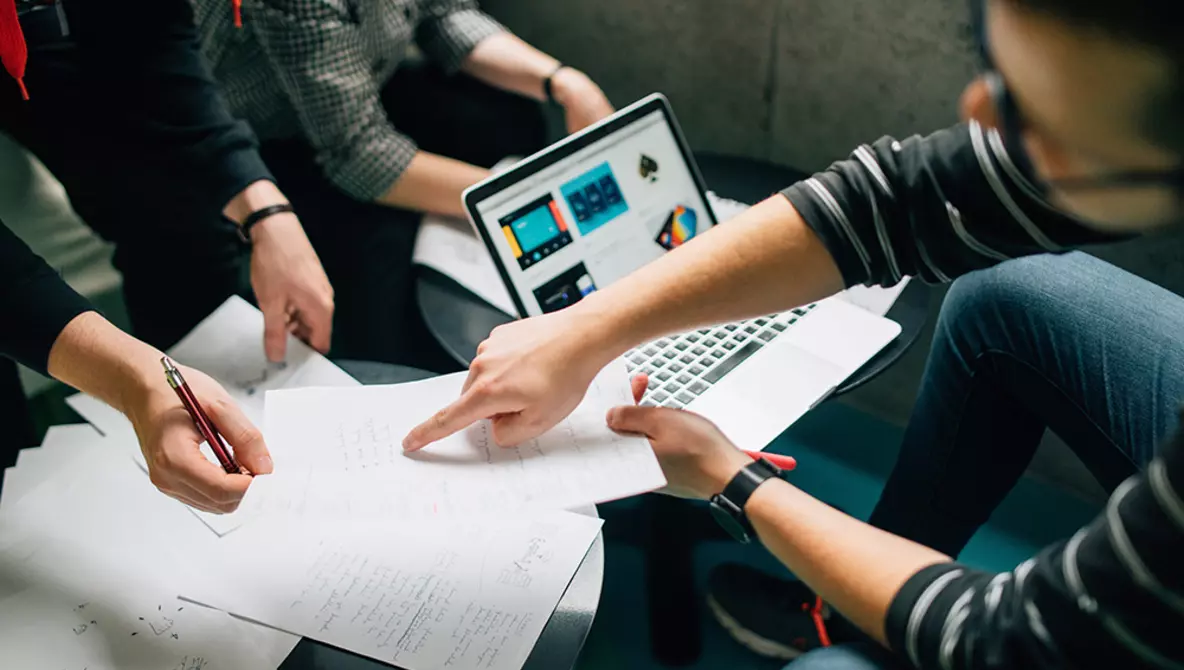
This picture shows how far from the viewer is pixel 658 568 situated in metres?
→ 1.20

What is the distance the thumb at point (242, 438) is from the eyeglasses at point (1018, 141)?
627 millimetres

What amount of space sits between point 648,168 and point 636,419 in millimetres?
503

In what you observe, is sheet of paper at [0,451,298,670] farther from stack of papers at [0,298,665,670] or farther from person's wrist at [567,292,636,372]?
person's wrist at [567,292,636,372]

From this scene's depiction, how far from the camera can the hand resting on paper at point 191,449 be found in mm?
712

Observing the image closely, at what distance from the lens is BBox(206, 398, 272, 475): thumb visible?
730 mm

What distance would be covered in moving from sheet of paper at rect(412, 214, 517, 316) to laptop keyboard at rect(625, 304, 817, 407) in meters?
0.20

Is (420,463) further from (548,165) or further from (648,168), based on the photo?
(648,168)

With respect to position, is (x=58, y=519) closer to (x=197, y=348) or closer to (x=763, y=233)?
(x=197, y=348)

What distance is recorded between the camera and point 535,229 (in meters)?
1.06

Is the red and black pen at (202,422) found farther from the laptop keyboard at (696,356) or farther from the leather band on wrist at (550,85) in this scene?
the leather band on wrist at (550,85)

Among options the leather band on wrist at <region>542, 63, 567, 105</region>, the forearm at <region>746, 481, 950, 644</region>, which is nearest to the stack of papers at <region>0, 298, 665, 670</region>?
the forearm at <region>746, 481, 950, 644</region>

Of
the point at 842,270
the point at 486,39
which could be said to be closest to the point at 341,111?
the point at 486,39

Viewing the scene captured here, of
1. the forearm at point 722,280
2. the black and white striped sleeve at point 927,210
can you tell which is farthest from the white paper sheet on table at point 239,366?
the black and white striped sleeve at point 927,210

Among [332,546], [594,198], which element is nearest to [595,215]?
[594,198]
